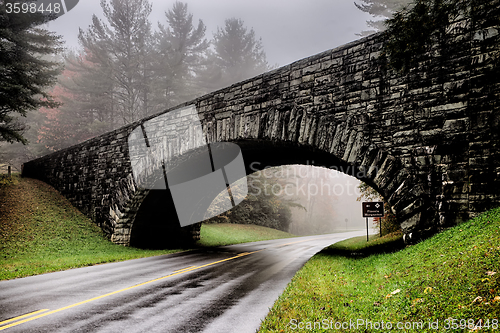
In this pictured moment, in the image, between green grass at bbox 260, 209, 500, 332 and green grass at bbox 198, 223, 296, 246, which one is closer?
green grass at bbox 260, 209, 500, 332

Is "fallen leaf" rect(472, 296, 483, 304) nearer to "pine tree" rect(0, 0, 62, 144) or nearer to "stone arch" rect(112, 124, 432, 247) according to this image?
"stone arch" rect(112, 124, 432, 247)

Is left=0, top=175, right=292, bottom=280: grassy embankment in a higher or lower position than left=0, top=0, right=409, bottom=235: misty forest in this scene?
lower

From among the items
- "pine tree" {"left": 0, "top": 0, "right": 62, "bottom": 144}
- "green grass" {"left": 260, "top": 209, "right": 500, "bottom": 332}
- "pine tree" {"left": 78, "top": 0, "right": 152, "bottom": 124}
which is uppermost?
"pine tree" {"left": 78, "top": 0, "right": 152, "bottom": 124}

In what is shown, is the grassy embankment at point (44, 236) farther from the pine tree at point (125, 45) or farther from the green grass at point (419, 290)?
the pine tree at point (125, 45)

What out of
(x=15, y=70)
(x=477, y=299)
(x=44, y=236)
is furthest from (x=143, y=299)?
(x=15, y=70)

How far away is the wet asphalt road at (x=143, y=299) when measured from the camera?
13.1ft

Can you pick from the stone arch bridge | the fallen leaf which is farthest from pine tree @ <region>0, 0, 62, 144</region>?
the fallen leaf

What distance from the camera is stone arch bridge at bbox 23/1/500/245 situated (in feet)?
19.2

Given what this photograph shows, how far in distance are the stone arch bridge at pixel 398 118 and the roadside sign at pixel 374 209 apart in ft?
19.8

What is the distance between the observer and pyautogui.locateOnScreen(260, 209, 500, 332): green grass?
3.00m

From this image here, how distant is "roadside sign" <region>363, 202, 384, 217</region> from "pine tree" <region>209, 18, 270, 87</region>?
2830 centimetres

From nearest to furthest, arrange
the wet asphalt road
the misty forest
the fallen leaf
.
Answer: the fallen leaf
the wet asphalt road
the misty forest

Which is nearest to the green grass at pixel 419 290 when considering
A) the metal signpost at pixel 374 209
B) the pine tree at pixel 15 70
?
the metal signpost at pixel 374 209

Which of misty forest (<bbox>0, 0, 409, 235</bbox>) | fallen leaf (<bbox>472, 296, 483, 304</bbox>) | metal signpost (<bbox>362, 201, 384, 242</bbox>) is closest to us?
fallen leaf (<bbox>472, 296, 483, 304</bbox>)
